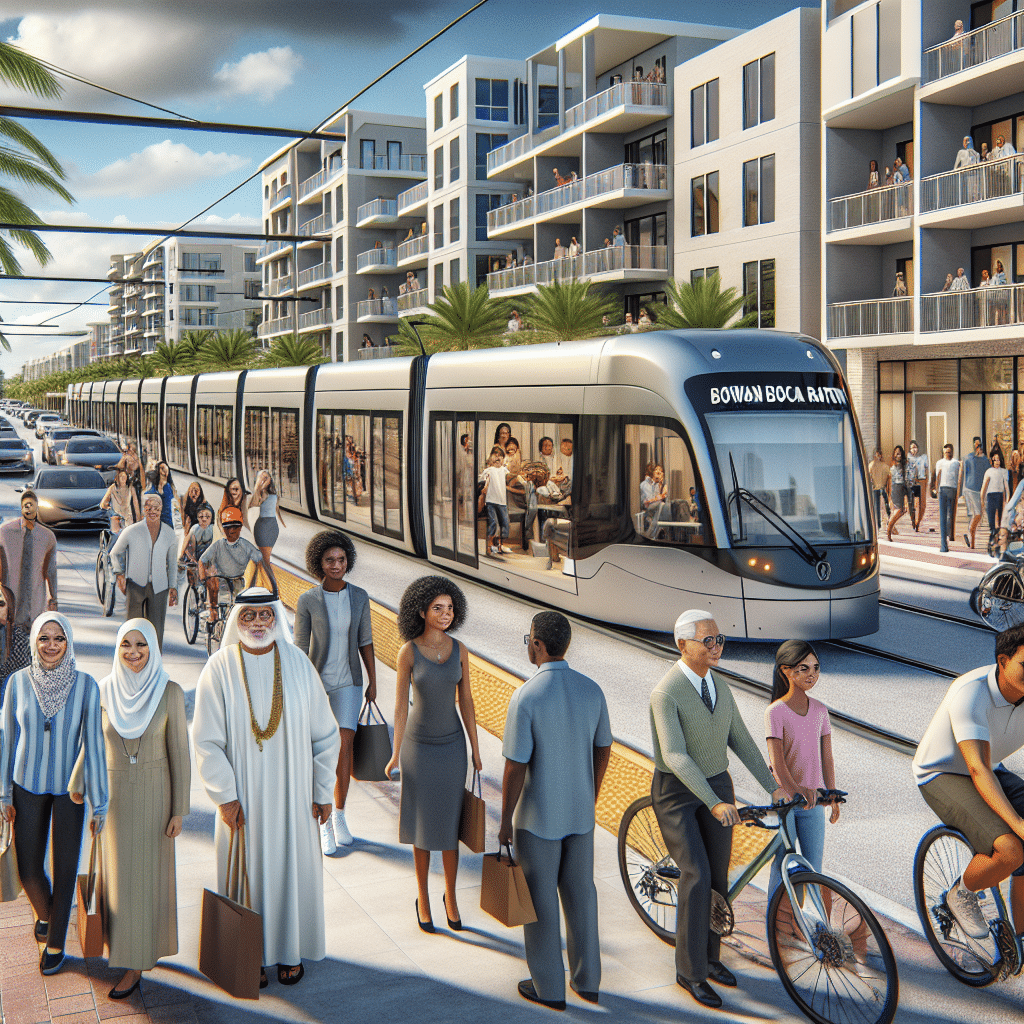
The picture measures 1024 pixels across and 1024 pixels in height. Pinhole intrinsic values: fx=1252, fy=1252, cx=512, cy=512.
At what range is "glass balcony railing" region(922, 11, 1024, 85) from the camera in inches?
1024

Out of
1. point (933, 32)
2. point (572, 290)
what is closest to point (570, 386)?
point (933, 32)

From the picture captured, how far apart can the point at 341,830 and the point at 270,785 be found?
1.91 meters

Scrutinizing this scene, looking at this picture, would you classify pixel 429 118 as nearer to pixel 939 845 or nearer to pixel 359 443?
pixel 359 443

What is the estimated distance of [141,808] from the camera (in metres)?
5.20

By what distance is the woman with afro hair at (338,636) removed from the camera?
7.04m

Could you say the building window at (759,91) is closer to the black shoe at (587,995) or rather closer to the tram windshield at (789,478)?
the tram windshield at (789,478)

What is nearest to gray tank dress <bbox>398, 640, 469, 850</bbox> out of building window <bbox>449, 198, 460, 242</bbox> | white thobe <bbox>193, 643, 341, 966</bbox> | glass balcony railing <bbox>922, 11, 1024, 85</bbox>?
white thobe <bbox>193, 643, 341, 966</bbox>

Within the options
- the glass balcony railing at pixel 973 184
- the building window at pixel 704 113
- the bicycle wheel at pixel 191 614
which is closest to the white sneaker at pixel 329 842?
the bicycle wheel at pixel 191 614

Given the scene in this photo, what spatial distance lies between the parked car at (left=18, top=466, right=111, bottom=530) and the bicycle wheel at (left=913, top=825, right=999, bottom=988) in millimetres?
19143

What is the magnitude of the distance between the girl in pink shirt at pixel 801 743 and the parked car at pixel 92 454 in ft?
78.1

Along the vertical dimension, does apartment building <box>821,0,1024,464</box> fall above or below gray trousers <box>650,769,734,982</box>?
above

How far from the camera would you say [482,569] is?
53.2 ft

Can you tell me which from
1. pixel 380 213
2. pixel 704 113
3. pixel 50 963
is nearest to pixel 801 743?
pixel 50 963

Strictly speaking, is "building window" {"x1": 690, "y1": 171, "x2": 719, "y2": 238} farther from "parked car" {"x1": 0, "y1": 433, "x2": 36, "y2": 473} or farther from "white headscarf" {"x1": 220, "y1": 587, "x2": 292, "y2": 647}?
"white headscarf" {"x1": 220, "y1": 587, "x2": 292, "y2": 647}
